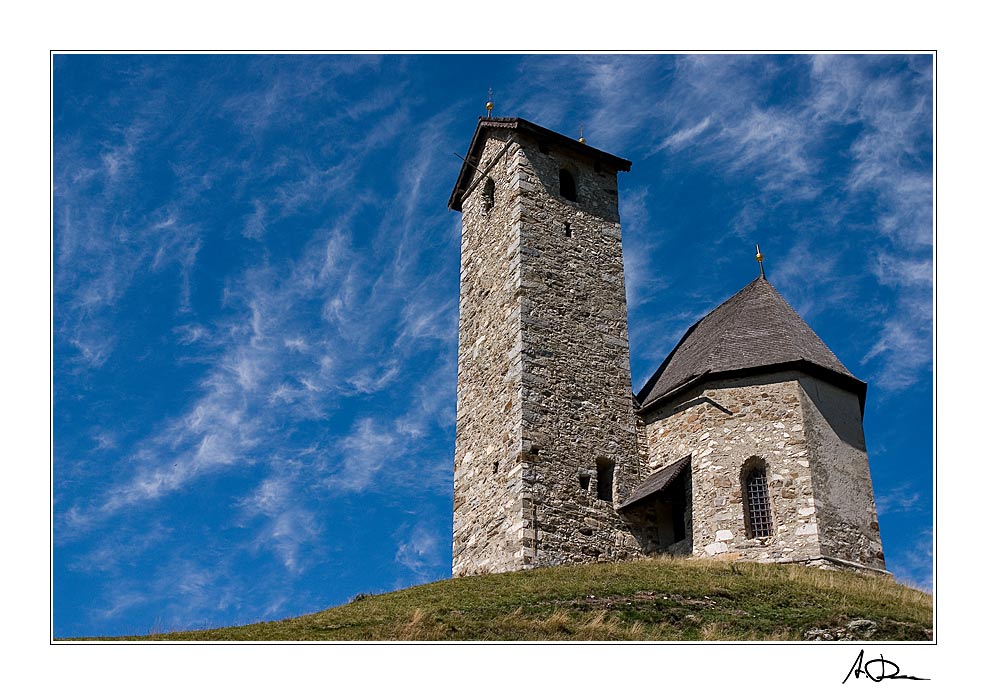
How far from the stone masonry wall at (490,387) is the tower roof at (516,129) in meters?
0.42

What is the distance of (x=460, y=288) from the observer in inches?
1309

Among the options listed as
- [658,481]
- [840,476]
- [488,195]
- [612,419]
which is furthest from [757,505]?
[488,195]

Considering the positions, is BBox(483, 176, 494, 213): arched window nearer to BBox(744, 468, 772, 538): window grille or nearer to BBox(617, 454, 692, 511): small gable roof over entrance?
BBox(617, 454, 692, 511): small gable roof over entrance

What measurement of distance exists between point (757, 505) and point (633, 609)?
266 inches

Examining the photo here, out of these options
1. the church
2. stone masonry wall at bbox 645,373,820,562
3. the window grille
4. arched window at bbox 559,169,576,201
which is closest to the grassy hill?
stone masonry wall at bbox 645,373,820,562

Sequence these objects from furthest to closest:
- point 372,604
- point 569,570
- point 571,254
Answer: point 571,254
point 569,570
point 372,604

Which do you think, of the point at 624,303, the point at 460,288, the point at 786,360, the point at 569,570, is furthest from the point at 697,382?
the point at 460,288

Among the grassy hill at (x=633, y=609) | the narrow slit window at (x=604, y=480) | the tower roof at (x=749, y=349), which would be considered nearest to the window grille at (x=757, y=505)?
the grassy hill at (x=633, y=609)

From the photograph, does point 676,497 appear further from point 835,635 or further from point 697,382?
point 835,635

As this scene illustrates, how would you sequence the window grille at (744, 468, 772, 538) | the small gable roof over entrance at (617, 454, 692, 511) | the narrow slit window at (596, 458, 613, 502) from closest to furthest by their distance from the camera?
the window grille at (744, 468, 772, 538), the small gable roof over entrance at (617, 454, 692, 511), the narrow slit window at (596, 458, 613, 502)

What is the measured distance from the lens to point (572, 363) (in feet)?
92.5

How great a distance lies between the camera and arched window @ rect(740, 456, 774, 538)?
80.2ft

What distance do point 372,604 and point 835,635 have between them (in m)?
9.15

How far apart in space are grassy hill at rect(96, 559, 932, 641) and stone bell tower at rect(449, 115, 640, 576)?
2.62m
